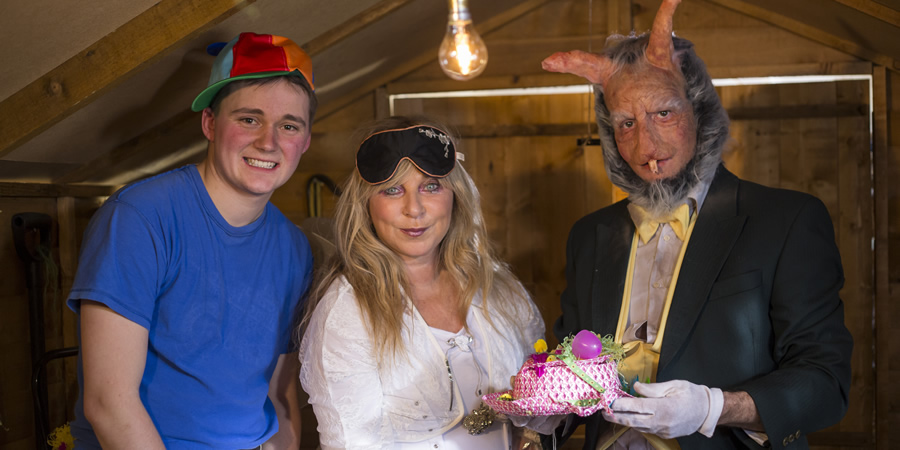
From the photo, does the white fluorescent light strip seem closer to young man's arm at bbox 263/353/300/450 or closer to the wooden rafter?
the wooden rafter

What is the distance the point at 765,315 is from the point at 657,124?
1.69 ft

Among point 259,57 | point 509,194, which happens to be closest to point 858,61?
point 509,194

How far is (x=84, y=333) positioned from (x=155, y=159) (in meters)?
1.88

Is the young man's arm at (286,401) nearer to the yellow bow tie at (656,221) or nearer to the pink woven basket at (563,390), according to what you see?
the pink woven basket at (563,390)

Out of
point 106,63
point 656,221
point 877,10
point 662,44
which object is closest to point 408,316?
point 656,221

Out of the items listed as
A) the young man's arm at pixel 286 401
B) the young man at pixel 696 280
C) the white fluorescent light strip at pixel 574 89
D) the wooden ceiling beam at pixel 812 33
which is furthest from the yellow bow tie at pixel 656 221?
the wooden ceiling beam at pixel 812 33

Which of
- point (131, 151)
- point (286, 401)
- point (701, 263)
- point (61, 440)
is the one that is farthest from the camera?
point (131, 151)

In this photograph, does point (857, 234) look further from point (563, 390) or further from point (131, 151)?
point (131, 151)

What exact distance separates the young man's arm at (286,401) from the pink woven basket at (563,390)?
2.64 ft

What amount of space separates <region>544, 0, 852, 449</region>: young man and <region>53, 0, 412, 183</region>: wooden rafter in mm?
1297

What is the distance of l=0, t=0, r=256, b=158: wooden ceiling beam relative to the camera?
219 centimetres

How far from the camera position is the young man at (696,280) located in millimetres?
1578

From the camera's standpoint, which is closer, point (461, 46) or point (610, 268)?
point (610, 268)

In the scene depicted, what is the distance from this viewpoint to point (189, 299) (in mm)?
1777
